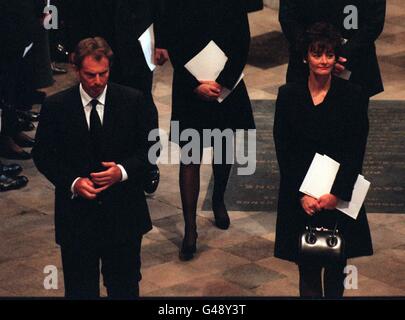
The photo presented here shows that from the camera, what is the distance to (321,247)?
6.79 meters

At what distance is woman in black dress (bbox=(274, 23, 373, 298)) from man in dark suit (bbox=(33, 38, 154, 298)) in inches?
30.3

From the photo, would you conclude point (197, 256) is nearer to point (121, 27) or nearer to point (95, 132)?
point (121, 27)

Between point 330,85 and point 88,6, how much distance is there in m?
2.61

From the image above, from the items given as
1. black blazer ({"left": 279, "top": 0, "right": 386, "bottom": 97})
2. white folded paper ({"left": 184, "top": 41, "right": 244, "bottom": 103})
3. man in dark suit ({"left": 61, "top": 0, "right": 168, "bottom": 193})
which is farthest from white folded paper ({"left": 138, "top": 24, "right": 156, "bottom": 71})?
black blazer ({"left": 279, "top": 0, "right": 386, "bottom": 97})

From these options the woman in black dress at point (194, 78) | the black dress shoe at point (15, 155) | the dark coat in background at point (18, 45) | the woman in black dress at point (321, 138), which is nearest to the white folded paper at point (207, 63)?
the woman in black dress at point (194, 78)

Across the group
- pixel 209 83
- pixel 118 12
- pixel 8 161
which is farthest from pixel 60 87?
pixel 209 83

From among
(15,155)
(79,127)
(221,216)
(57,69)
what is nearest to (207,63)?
(221,216)

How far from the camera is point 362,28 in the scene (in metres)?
8.38

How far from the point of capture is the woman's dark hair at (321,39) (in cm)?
685

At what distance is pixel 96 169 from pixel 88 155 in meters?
0.09

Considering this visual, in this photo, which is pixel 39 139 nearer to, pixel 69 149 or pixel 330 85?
pixel 69 149

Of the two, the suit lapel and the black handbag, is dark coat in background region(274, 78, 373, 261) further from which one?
the suit lapel

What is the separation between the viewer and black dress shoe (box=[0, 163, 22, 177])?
33.3 ft

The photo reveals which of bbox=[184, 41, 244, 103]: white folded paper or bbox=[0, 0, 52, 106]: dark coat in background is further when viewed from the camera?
bbox=[0, 0, 52, 106]: dark coat in background
